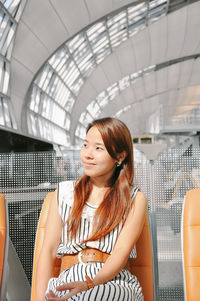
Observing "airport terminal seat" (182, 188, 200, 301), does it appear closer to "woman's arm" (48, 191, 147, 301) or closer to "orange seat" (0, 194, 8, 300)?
"woman's arm" (48, 191, 147, 301)

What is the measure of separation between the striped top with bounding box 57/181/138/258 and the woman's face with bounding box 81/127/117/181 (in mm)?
209

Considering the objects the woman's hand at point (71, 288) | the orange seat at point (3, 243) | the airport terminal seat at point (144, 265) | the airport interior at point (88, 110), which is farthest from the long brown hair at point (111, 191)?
the orange seat at point (3, 243)

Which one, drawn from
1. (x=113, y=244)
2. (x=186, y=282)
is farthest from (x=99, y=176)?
(x=186, y=282)

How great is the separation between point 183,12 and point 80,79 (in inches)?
392

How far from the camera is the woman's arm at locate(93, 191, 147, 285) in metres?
2.13

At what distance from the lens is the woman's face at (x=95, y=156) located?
94.1 inches

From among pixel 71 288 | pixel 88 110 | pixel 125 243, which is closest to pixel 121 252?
pixel 125 243

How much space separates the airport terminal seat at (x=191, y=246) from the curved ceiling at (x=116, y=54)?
1666 cm

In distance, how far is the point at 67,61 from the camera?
89.4 feet

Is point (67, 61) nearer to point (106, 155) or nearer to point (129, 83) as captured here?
point (129, 83)

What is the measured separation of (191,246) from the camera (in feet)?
8.72

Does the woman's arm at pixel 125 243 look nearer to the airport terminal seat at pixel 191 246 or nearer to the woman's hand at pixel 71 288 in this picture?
the woman's hand at pixel 71 288

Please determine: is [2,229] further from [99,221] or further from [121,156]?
[121,156]

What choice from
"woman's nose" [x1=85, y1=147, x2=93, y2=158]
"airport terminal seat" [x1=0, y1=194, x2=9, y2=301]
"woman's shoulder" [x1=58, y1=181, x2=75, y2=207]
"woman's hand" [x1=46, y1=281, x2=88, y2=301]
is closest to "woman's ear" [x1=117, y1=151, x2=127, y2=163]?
"woman's nose" [x1=85, y1=147, x2=93, y2=158]
